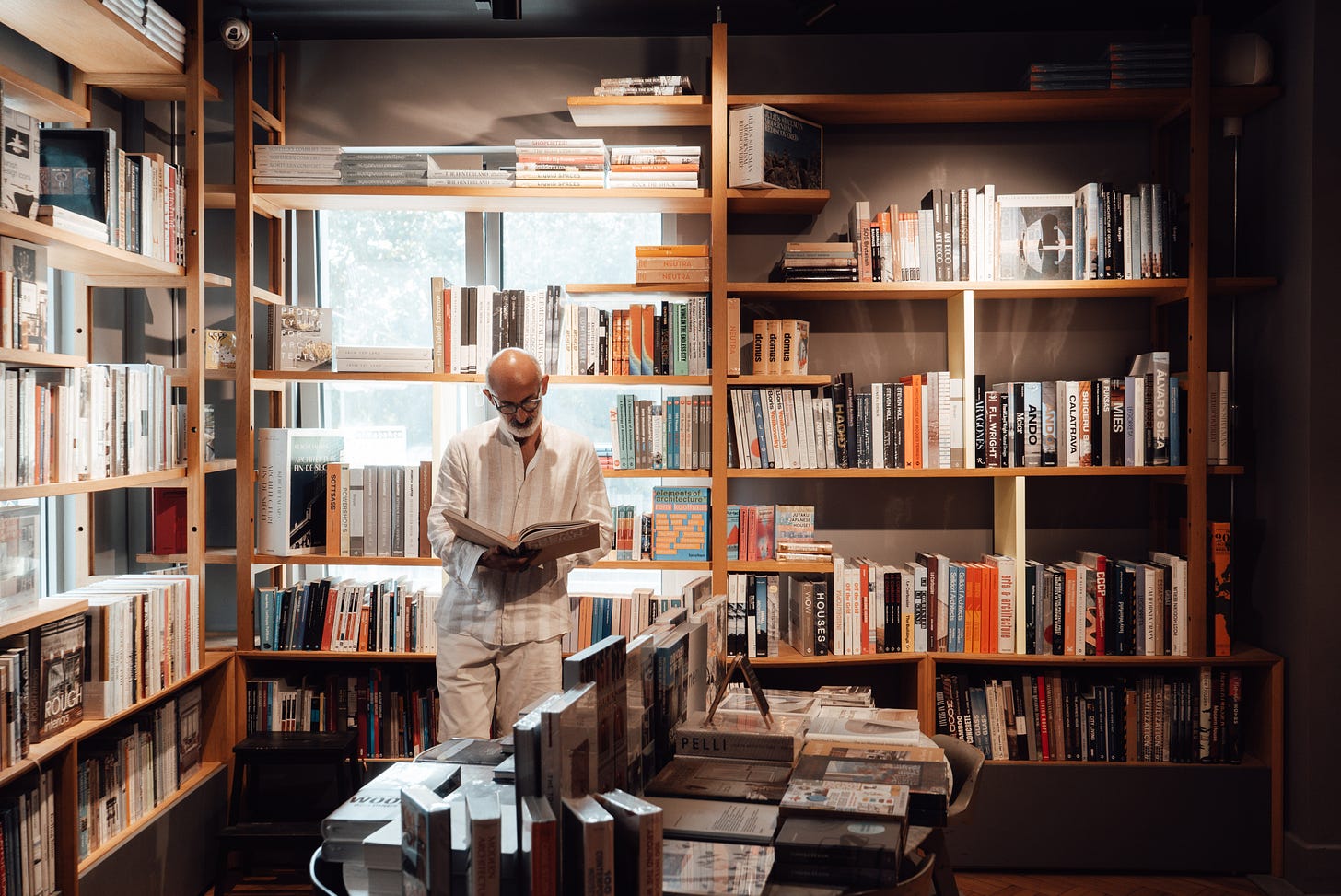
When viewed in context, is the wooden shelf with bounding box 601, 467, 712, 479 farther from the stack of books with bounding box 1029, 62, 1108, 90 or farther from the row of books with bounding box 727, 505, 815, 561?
the stack of books with bounding box 1029, 62, 1108, 90

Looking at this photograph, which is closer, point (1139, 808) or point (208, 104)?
point (1139, 808)

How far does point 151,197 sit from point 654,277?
1637mm

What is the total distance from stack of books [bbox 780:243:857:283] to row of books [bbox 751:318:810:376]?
17 centimetres

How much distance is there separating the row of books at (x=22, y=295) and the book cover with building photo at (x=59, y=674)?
725 millimetres

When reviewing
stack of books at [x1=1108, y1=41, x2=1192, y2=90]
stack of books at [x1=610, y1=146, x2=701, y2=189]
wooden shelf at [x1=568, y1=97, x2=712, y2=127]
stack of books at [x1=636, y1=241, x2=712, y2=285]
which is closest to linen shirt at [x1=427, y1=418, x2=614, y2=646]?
stack of books at [x1=636, y1=241, x2=712, y2=285]

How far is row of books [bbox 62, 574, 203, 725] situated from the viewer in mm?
2695

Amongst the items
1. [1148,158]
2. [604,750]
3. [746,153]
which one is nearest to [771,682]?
[746,153]

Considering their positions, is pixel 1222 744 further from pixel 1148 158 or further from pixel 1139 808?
pixel 1148 158

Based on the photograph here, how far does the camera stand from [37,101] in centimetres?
273

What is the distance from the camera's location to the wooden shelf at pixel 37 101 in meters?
2.57

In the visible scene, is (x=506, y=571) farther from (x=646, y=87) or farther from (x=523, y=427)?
(x=646, y=87)

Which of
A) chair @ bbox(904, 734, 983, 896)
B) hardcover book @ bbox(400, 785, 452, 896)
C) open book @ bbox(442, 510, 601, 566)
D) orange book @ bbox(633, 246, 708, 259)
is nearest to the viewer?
hardcover book @ bbox(400, 785, 452, 896)

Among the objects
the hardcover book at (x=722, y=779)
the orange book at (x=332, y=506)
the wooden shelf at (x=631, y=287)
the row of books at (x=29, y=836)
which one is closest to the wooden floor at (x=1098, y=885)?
the hardcover book at (x=722, y=779)

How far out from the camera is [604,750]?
1.58 metres
